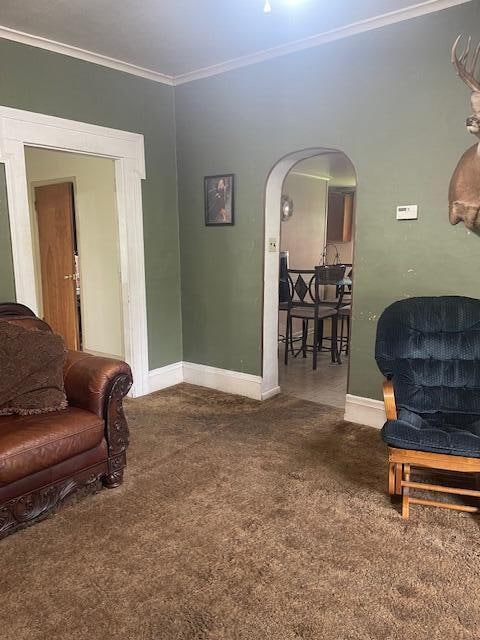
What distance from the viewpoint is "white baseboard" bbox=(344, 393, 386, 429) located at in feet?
11.3

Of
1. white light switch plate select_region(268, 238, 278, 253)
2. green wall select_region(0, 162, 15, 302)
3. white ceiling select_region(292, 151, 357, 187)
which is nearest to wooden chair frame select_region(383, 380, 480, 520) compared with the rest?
white light switch plate select_region(268, 238, 278, 253)

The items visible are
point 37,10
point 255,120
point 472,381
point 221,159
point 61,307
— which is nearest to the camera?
point 472,381

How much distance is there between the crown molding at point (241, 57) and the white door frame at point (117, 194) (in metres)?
0.47

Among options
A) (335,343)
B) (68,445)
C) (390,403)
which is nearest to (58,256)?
(335,343)

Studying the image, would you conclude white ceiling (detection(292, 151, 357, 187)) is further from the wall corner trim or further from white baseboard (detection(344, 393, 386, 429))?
white baseboard (detection(344, 393, 386, 429))

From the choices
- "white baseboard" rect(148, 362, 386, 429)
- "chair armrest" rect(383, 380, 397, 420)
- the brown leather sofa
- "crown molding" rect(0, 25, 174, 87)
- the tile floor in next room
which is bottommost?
the tile floor in next room

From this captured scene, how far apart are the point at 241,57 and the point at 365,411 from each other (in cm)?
283

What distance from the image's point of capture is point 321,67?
339 centimetres

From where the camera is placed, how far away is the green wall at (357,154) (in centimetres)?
299

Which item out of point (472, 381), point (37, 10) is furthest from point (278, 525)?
point (37, 10)

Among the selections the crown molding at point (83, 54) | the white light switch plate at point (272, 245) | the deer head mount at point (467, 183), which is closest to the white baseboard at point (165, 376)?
the white light switch plate at point (272, 245)

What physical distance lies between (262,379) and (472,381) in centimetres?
180

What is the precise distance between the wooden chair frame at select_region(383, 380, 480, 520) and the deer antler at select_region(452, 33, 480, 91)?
1.65 metres

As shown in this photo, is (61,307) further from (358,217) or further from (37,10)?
(358,217)
